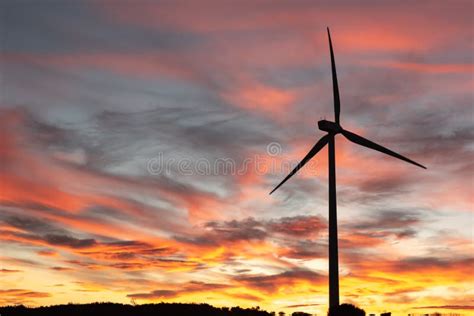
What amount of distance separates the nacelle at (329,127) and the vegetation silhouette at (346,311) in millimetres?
22237

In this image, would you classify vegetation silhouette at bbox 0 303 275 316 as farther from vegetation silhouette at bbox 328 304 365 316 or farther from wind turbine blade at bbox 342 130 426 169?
wind turbine blade at bbox 342 130 426 169

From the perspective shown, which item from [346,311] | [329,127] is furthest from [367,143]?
[346,311]

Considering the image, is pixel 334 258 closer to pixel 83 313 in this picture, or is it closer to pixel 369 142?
pixel 369 142

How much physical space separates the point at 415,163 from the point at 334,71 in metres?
15.7

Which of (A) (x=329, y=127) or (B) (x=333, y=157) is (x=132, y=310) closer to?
(B) (x=333, y=157)

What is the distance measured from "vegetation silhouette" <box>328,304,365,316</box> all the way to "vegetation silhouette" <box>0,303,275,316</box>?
6.62m

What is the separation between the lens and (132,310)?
3504 inches

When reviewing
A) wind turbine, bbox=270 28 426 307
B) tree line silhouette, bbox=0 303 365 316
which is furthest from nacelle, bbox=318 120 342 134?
tree line silhouette, bbox=0 303 365 316

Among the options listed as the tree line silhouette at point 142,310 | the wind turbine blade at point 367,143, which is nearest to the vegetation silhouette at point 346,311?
the tree line silhouette at point 142,310

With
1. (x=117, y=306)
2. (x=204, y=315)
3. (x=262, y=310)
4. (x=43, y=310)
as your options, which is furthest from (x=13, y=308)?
(x=262, y=310)

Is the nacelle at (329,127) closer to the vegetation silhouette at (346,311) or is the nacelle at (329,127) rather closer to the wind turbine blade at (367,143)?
the wind turbine blade at (367,143)

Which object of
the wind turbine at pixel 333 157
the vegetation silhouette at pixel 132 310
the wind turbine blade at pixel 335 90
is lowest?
the vegetation silhouette at pixel 132 310

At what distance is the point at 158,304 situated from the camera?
296 feet

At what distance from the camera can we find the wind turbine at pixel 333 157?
89.8 m
